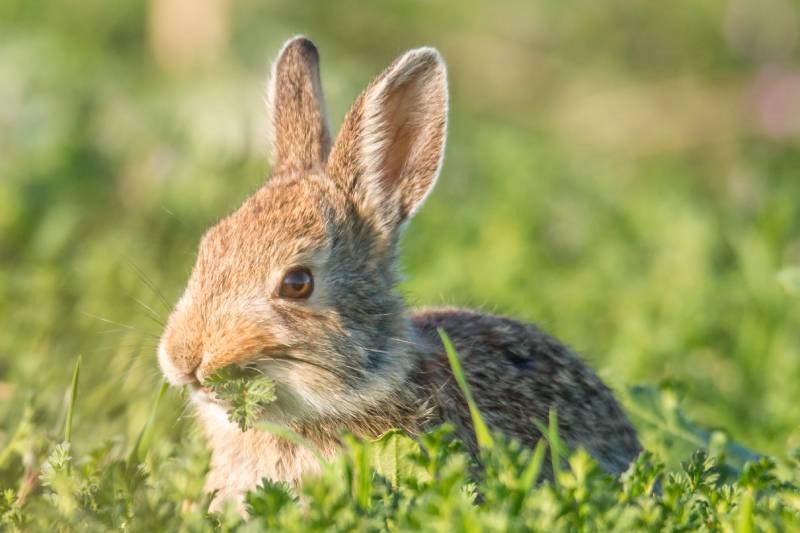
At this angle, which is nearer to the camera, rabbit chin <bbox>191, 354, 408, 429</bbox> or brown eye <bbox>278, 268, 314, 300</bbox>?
rabbit chin <bbox>191, 354, 408, 429</bbox>

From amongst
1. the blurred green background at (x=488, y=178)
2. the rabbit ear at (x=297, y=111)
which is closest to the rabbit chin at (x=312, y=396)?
the blurred green background at (x=488, y=178)

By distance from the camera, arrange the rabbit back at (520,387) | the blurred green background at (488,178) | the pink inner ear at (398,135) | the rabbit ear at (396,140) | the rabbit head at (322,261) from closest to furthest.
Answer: the rabbit head at (322,261), the rabbit back at (520,387), the rabbit ear at (396,140), the pink inner ear at (398,135), the blurred green background at (488,178)

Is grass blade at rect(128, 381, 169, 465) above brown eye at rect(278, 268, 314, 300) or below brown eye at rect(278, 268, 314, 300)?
below

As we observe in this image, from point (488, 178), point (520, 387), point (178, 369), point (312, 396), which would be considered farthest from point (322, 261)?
point (488, 178)

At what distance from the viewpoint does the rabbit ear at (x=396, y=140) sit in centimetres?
436

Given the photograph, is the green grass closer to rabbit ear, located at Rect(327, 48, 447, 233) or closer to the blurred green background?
the blurred green background

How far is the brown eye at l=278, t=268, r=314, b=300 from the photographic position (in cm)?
398

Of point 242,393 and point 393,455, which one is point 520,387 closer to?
point 393,455

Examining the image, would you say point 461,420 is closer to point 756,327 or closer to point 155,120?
point 756,327

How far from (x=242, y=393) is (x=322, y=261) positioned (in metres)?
0.68

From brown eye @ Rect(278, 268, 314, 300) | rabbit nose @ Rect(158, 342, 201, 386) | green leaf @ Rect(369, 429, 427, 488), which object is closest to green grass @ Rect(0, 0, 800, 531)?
green leaf @ Rect(369, 429, 427, 488)

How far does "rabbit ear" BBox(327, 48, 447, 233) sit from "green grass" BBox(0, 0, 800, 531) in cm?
55

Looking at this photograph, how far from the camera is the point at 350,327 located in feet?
13.2

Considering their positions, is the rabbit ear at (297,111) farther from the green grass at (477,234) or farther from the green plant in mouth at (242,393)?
the green plant in mouth at (242,393)
